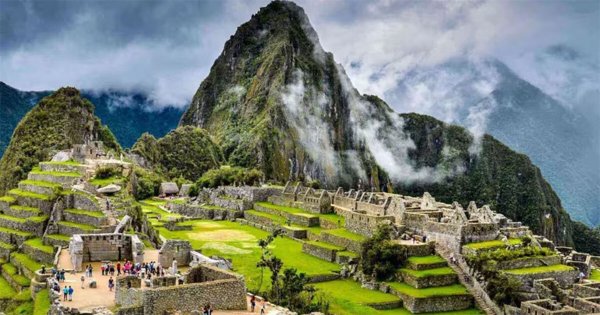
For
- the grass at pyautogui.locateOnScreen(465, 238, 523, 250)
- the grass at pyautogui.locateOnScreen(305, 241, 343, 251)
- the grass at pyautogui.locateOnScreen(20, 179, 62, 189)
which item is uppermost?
the grass at pyautogui.locateOnScreen(20, 179, 62, 189)

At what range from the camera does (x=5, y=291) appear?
34156mm

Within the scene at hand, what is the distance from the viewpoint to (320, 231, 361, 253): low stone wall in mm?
49875

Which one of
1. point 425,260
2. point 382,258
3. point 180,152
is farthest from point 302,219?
point 180,152

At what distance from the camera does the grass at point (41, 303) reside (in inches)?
935

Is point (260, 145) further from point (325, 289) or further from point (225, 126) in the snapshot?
point (325, 289)

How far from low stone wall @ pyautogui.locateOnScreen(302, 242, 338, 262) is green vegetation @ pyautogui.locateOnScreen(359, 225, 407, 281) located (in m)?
4.13

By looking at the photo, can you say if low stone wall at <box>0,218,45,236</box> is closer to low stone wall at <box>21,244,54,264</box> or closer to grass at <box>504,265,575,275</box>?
low stone wall at <box>21,244,54,264</box>

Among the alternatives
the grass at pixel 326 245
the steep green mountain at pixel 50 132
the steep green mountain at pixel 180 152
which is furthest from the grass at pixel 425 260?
the steep green mountain at pixel 180 152

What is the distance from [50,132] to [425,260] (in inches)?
2104

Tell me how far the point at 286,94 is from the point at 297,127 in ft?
27.5

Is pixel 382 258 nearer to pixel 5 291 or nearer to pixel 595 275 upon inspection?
pixel 595 275

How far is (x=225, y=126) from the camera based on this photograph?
17525 cm

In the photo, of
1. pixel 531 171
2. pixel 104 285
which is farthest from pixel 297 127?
pixel 104 285

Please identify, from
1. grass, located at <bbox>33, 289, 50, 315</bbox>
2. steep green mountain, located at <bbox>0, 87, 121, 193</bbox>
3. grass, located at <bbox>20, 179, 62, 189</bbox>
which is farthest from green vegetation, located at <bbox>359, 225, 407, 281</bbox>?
steep green mountain, located at <bbox>0, 87, 121, 193</bbox>
